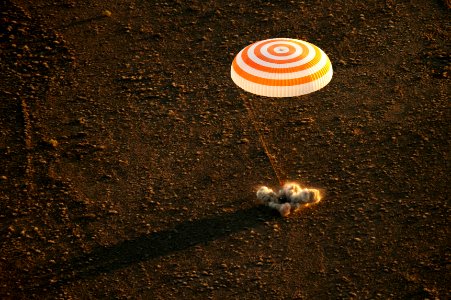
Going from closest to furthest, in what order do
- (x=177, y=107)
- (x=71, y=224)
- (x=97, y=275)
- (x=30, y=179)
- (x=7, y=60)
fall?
(x=97, y=275), (x=71, y=224), (x=30, y=179), (x=177, y=107), (x=7, y=60)

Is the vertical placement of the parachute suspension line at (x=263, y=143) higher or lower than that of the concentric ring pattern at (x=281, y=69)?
lower

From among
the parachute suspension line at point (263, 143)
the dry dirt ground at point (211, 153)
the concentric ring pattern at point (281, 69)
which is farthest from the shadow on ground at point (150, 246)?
the concentric ring pattern at point (281, 69)

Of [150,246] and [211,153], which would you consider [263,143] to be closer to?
[211,153]

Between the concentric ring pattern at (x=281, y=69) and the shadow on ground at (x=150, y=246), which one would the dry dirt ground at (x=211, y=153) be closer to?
the shadow on ground at (x=150, y=246)

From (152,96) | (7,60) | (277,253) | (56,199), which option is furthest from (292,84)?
(7,60)

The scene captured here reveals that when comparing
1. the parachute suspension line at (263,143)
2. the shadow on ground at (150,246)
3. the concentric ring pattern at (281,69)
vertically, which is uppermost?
the concentric ring pattern at (281,69)

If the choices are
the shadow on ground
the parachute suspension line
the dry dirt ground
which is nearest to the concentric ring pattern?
the parachute suspension line

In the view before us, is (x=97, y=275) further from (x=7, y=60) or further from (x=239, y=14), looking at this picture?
(x=239, y=14)
